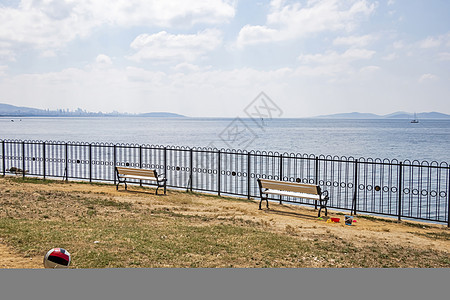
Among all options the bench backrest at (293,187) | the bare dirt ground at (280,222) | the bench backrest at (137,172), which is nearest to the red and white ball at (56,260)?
the bare dirt ground at (280,222)

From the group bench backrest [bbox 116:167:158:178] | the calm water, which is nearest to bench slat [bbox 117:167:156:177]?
bench backrest [bbox 116:167:158:178]

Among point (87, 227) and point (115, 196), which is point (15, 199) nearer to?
point (115, 196)

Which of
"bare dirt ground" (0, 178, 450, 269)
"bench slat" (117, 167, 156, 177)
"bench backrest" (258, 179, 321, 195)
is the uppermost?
"bench slat" (117, 167, 156, 177)

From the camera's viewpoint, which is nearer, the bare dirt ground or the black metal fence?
the bare dirt ground

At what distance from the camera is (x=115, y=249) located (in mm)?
7367

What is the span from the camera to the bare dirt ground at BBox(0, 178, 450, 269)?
888 cm

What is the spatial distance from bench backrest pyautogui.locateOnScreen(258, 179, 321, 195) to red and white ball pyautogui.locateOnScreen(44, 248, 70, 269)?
7.89 metres

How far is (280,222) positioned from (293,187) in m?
1.85

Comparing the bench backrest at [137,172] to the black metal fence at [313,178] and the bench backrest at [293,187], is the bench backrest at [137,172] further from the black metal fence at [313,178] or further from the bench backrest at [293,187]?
the bench backrest at [293,187]

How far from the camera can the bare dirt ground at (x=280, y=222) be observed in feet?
29.1

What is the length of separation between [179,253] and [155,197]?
7.66 meters

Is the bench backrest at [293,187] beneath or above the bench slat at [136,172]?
beneath

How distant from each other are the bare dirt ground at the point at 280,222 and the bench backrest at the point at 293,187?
0.75 metres

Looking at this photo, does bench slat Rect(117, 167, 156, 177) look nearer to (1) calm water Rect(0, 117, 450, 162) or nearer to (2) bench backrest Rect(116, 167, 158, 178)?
(2) bench backrest Rect(116, 167, 158, 178)
